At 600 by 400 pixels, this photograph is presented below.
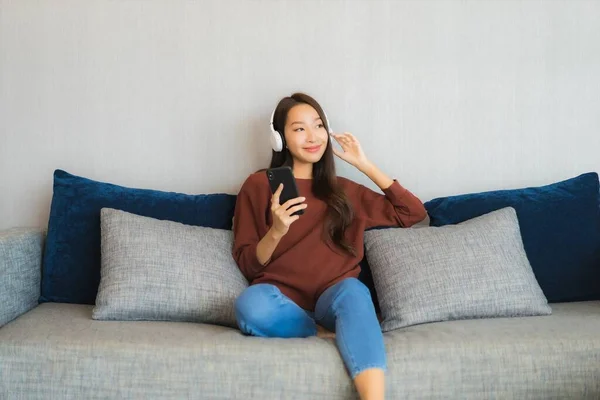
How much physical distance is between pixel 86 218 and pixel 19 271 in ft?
0.88

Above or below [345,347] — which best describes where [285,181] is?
above

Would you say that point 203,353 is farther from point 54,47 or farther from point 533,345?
point 54,47

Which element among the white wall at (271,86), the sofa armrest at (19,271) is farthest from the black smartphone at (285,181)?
the sofa armrest at (19,271)

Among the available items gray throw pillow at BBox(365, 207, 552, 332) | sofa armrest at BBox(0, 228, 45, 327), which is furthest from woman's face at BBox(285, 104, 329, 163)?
sofa armrest at BBox(0, 228, 45, 327)

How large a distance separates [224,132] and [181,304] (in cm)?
80

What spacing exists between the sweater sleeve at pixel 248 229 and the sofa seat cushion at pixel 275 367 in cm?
41

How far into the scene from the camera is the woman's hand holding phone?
1818 mm

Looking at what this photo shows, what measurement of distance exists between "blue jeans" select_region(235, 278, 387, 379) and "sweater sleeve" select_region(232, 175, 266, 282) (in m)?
0.19

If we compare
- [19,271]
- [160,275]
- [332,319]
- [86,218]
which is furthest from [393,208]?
[19,271]

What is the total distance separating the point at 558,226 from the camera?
2.08 m

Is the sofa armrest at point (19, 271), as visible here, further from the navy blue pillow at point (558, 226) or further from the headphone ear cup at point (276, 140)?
the navy blue pillow at point (558, 226)

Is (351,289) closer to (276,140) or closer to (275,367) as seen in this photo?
(275,367)

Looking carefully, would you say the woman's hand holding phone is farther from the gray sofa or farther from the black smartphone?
the gray sofa

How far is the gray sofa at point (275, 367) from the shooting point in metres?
1.50
